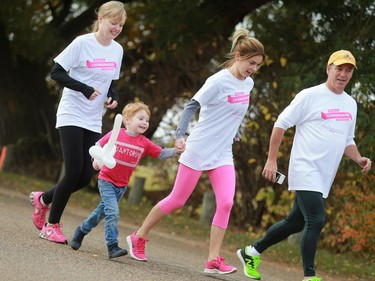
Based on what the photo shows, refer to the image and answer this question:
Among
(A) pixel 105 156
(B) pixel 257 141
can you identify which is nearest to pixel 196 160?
(A) pixel 105 156

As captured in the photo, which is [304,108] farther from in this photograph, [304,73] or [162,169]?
[162,169]

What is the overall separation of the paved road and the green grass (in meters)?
0.52

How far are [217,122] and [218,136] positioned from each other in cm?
11

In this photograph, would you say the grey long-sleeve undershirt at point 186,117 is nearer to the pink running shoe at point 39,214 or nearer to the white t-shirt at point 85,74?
the white t-shirt at point 85,74

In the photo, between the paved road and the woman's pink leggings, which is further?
the woman's pink leggings

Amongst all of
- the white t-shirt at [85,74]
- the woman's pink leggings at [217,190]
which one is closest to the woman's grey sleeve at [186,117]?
the woman's pink leggings at [217,190]

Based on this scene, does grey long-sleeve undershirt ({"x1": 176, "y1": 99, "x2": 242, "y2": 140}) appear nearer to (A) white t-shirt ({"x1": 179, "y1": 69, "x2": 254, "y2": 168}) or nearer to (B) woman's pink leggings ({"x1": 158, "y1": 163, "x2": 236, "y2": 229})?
(A) white t-shirt ({"x1": 179, "y1": 69, "x2": 254, "y2": 168})

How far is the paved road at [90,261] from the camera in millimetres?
6230

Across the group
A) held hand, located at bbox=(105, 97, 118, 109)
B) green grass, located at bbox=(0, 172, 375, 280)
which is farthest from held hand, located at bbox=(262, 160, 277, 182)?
green grass, located at bbox=(0, 172, 375, 280)

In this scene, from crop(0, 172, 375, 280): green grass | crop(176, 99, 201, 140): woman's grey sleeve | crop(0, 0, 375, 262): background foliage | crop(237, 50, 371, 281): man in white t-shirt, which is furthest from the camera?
crop(0, 0, 375, 262): background foliage

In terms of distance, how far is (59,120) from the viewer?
7730 mm

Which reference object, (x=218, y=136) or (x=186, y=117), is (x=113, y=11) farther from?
(x=218, y=136)

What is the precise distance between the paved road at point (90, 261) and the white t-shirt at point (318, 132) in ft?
3.54

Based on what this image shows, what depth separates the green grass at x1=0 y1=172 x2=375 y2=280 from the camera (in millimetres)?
10430
